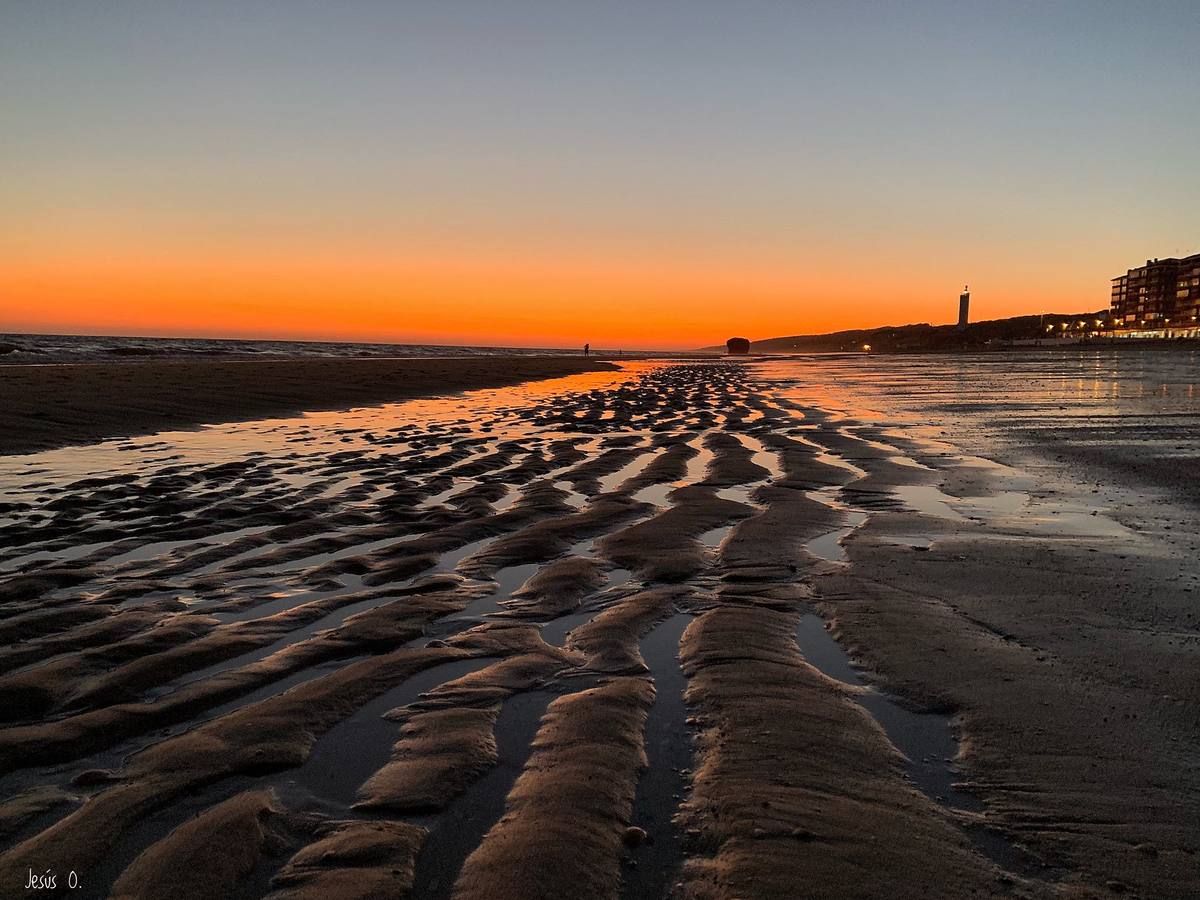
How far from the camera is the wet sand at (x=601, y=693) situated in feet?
7.50

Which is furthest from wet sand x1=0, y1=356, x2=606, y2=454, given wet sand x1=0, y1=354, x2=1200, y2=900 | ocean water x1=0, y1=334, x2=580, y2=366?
ocean water x1=0, y1=334, x2=580, y2=366

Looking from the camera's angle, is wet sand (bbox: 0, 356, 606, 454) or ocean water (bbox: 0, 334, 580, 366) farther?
ocean water (bbox: 0, 334, 580, 366)

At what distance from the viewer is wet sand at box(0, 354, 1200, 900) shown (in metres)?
2.29

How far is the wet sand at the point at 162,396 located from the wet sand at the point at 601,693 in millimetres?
6254

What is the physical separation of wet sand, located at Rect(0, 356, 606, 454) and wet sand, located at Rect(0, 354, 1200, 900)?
20.5ft

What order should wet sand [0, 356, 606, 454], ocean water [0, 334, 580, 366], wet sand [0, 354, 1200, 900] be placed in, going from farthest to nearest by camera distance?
ocean water [0, 334, 580, 366]
wet sand [0, 356, 606, 454]
wet sand [0, 354, 1200, 900]

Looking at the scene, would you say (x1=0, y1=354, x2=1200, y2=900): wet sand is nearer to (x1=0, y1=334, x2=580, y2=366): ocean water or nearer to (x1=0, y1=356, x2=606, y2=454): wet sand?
(x1=0, y1=356, x2=606, y2=454): wet sand

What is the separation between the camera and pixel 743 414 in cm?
1831

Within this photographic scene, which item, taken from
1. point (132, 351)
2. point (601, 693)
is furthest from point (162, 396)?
point (132, 351)

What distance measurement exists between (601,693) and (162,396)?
1885cm

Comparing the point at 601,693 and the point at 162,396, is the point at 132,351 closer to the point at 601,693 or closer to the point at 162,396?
the point at 162,396

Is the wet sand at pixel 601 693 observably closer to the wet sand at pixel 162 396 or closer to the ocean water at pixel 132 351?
the wet sand at pixel 162 396

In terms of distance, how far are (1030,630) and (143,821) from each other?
175 inches

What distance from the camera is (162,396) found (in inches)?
723
